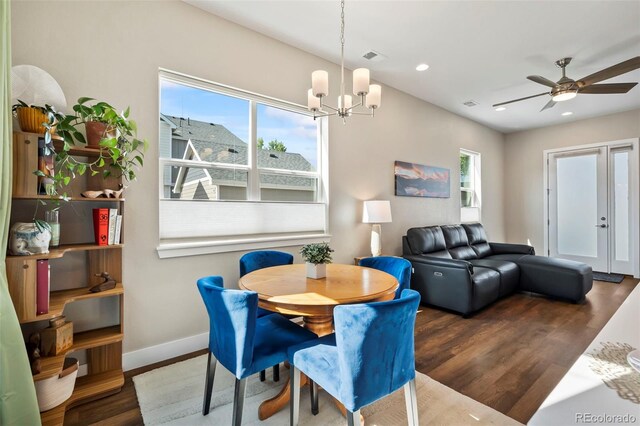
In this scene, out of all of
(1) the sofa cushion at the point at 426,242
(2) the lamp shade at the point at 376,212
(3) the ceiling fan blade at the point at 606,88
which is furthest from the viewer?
(1) the sofa cushion at the point at 426,242

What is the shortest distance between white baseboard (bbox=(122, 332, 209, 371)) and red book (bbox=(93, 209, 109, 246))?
3.08ft

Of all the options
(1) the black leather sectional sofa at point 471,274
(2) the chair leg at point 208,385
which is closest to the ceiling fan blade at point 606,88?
(1) the black leather sectional sofa at point 471,274

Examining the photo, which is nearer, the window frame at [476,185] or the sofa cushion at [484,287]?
the sofa cushion at [484,287]

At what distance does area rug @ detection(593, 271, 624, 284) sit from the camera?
4895 millimetres

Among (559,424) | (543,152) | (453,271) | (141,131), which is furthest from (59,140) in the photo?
(543,152)

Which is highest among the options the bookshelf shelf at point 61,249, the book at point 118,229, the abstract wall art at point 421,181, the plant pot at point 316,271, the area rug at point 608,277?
the abstract wall art at point 421,181

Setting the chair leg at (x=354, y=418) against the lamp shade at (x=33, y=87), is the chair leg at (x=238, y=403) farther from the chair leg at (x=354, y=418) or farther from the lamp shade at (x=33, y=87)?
the lamp shade at (x=33, y=87)

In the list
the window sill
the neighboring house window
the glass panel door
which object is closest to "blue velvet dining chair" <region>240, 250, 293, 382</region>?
the window sill

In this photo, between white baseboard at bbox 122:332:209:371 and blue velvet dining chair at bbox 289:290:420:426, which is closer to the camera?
blue velvet dining chair at bbox 289:290:420:426

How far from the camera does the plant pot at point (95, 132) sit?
192 cm

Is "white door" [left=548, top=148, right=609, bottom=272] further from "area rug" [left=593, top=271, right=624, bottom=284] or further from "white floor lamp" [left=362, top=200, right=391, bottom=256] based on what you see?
"white floor lamp" [left=362, top=200, right=391, bottom=256]

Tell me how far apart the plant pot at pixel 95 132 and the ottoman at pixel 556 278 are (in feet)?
16.8

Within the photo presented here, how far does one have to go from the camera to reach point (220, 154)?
2797 millimetres

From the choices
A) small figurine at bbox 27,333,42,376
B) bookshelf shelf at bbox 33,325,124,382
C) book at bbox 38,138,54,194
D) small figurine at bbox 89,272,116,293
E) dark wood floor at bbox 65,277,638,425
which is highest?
book at bbox 38,138,54,194
